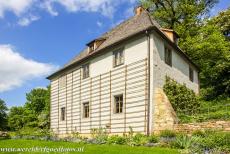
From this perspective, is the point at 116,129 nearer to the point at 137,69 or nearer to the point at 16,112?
the point at 137,69

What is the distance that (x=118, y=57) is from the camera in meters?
22.8

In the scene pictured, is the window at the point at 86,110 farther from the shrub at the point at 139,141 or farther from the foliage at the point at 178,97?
the shrub at the point at 139,141

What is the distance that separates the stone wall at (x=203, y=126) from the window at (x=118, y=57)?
19.8 ft

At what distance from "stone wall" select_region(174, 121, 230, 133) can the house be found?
0.77 meters

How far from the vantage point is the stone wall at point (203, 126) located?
1686 centimetres

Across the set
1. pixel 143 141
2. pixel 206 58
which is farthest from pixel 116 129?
pixel 206 58

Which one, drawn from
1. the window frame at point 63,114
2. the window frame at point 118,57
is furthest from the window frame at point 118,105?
the window frame at point 63,114

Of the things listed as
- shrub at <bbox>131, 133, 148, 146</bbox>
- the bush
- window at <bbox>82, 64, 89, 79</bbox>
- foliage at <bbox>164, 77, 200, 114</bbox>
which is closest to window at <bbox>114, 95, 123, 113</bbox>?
foliage at <bbox>164, 77, 200, 114</bbox>

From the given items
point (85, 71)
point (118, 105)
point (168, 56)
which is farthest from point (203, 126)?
point (85, 71)

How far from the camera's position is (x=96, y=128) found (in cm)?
2392

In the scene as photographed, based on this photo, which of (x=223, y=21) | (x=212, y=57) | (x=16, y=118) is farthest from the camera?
(x=16, y=118)

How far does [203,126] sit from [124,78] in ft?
20.3

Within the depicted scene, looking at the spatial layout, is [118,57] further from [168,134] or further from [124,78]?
[168,134]

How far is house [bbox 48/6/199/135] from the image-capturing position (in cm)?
2028
